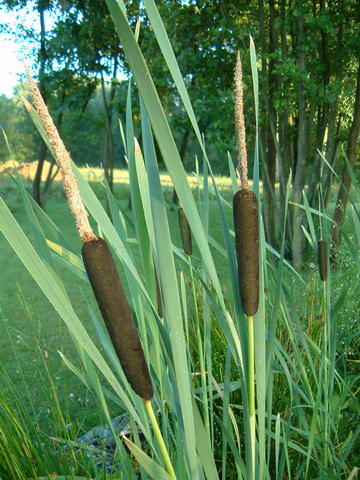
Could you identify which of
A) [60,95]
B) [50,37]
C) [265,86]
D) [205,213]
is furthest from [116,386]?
[60,95]

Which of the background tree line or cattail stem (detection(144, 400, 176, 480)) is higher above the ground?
the background tree line

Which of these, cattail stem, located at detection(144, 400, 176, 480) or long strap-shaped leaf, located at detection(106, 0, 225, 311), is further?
cattail stem, located at detection(144, 400, 176, 480)

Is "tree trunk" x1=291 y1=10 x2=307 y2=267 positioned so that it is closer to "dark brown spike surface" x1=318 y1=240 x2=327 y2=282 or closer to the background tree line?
the background tree line

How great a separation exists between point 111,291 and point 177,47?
21.8 ft

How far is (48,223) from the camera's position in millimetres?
747

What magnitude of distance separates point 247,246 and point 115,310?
18cm

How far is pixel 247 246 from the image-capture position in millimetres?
598

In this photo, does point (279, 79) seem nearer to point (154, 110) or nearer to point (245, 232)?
point (245, 232)

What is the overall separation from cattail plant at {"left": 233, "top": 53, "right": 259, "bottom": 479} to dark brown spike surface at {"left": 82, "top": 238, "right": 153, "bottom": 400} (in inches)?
6.1

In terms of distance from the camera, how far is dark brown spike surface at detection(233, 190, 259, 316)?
1.93 ft

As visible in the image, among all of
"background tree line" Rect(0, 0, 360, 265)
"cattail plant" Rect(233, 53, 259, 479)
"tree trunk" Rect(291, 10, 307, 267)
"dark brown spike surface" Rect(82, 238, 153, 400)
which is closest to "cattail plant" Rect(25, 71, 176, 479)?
"dark brown spike surface" Rect(82, 238, 153, 400)

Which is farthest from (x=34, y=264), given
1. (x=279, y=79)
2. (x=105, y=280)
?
(x=279, y=79)

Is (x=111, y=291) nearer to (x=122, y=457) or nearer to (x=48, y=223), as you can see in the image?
(x=48, y=223)

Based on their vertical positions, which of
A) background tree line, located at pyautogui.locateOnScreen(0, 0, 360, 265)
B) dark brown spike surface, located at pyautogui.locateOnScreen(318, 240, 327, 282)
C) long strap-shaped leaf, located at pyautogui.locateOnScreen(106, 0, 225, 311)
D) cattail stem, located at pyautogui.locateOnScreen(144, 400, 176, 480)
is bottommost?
cattail stem, located at pyautogui.locateOnScreen(144, 400, 176, 480)
